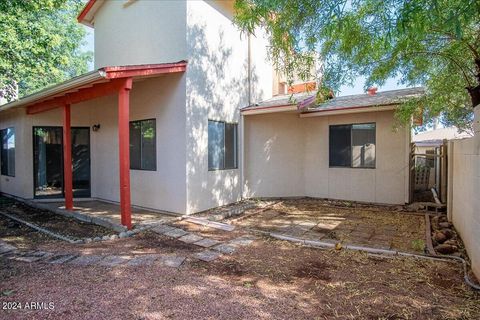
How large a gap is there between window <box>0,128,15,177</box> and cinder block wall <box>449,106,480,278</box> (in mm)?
12916

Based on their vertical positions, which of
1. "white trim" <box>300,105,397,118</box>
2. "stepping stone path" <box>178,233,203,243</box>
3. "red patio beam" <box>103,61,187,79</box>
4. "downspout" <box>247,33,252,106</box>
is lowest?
"stepping stone path" <box>178,233,203,243</box>

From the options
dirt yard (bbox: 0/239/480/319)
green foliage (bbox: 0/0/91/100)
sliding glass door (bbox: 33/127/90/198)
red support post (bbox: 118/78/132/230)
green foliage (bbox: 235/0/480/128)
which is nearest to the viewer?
dirt yard (bbox: 0/239/480/319)

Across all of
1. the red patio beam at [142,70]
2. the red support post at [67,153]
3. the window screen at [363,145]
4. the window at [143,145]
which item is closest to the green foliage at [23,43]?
the red support post at [67,153]

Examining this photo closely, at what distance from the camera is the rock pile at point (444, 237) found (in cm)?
479

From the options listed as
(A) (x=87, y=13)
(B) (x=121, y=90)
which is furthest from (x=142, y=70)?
(A) (x=87, y=13)

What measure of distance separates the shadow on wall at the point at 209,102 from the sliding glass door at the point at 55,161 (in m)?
4.56

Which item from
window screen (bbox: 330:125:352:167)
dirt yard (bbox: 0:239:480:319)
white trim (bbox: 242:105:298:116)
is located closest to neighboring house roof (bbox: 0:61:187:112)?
white trim (bbox: 242:105:298:116)

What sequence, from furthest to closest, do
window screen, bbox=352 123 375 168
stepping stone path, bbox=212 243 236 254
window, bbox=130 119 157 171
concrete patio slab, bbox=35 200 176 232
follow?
window screen, bbox=352 123 375 168, window, bbox=130 119 157 171, concrete patio slab, bbox=35 200 176 232, stepping stone path, bbox=212 243 236 254

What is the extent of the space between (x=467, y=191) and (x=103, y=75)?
21.7 feet

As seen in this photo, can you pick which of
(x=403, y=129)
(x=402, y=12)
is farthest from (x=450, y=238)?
(x=402, y=12)

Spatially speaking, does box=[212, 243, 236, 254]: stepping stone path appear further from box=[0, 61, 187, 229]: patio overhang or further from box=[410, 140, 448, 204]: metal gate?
box=[410, 140, 448, 204]: metal gate

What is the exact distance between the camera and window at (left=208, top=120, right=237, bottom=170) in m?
7.93

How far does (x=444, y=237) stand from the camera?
540cm

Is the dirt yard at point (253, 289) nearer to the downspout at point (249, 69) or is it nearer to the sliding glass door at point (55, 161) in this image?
the sliding glass door at point (55, 161)
